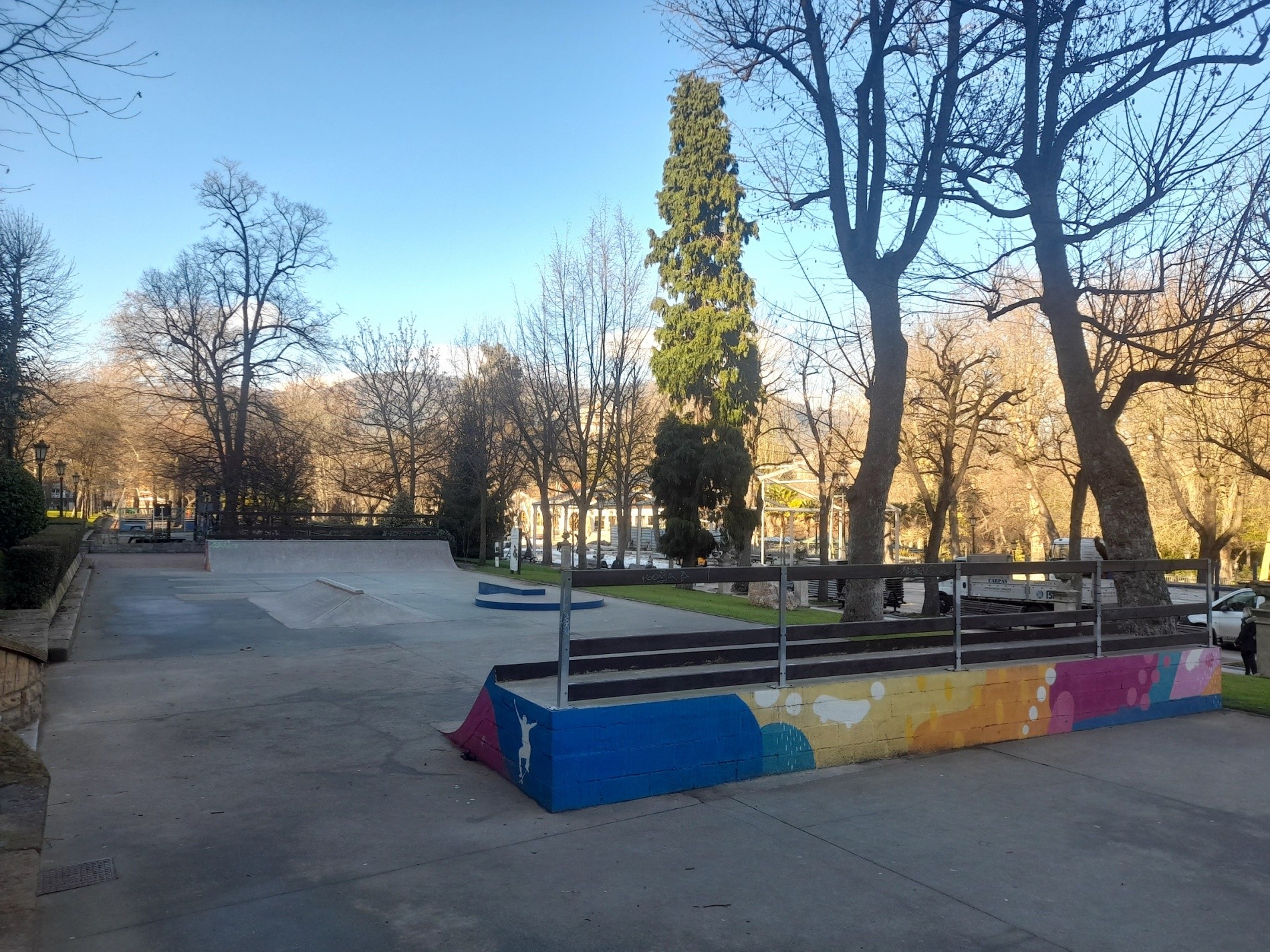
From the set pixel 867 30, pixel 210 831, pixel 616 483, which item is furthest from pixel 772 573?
pixel 616 483

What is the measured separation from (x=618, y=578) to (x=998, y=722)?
378 centimetres

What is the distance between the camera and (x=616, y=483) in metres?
34.0

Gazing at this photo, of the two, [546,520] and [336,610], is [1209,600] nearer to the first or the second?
[336,610]

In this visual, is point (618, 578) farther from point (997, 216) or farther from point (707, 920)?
point (997, 216)

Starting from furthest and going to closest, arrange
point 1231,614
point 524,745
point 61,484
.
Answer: point 61,484
point 1231,614
point 524,745

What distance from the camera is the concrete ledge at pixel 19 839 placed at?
9.01 ft

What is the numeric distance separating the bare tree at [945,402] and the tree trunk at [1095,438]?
1031cm

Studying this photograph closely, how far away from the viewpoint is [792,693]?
5957mm

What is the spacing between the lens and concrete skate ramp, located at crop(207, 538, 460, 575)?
2758cm

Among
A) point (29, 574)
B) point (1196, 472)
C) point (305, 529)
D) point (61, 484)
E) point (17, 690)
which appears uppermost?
point (1196, 472)

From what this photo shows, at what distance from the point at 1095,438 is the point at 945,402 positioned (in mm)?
14314

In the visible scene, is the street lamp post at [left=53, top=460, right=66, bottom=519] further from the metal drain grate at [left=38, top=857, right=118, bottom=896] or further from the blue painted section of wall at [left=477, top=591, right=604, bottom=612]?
the metal drain grate at [left=38, top=857, right=118, bottom=896]

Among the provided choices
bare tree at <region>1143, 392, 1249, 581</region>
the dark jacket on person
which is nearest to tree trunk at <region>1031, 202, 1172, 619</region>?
the dark jacket on person

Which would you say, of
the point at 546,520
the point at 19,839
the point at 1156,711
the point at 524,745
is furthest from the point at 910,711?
the point at 546,520
